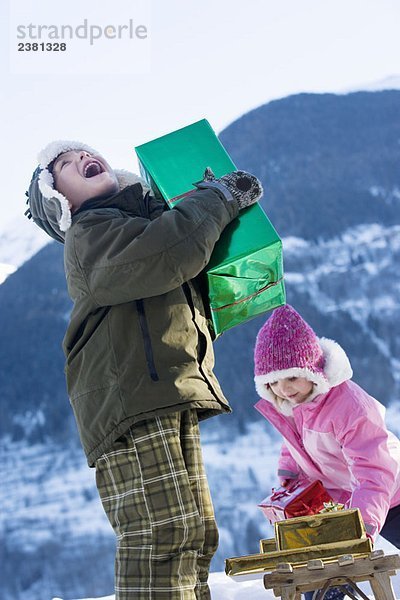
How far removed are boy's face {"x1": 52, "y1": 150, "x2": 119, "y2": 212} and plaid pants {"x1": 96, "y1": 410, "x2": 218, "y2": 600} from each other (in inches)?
17.7

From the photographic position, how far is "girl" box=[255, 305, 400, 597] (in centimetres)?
184

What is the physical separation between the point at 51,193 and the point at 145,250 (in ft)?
0.88

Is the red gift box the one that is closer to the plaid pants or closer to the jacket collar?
the plaid pants

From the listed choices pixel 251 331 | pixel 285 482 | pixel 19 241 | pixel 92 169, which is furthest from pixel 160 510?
pixel 19 241

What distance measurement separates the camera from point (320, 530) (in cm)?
152

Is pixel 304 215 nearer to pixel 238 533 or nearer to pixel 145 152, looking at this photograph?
pixel 238 533

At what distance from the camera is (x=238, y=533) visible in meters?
6.60

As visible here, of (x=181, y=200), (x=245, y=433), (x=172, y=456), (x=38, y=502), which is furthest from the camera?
(x=38, y=502)

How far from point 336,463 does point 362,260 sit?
7.27 m

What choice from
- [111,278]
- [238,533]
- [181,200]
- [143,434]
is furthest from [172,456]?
[238,533]

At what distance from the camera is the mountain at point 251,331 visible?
23.1 ft

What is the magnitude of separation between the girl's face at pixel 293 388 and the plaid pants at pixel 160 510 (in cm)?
61

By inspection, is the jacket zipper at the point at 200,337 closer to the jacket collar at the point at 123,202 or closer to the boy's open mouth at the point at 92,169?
the jacket collar at the point at 123,202

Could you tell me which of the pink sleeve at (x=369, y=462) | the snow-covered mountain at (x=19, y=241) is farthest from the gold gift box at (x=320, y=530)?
the snow-covered mountain at (x=19, y=241)
